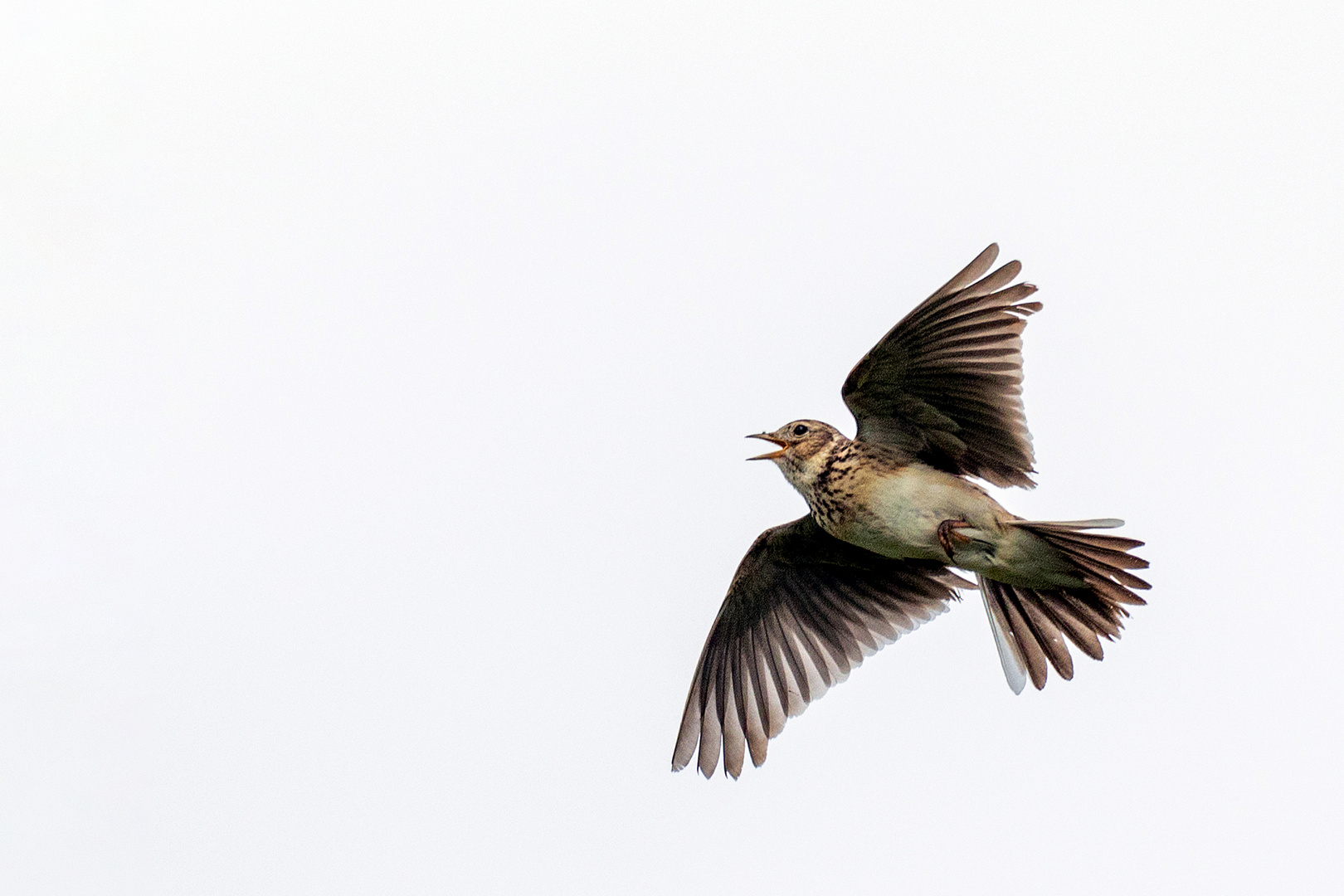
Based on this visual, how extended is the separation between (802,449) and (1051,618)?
1560mm

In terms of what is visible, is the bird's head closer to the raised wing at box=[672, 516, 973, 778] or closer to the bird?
the bird

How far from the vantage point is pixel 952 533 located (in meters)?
8.57

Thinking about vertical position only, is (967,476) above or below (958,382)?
below

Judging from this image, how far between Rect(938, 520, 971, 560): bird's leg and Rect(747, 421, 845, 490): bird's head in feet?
2.51

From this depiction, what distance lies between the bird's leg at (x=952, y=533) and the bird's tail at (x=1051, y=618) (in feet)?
0.88

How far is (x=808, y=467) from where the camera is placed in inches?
355

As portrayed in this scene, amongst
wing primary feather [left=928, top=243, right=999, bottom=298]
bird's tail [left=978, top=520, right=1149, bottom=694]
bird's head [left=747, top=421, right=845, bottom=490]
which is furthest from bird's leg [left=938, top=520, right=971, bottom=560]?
wing primary feather [left=928, top=243, right=999, bottom=298]

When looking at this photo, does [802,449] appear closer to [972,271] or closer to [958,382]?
[958,382]

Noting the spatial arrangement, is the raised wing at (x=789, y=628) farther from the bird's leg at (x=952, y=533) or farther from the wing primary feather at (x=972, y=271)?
the wing primary feather at (x=972, y=271)

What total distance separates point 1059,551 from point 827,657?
2.26 m

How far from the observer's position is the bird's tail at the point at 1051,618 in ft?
27.4

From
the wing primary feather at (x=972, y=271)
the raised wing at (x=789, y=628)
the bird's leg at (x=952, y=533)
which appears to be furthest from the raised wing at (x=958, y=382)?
the raised wing at (x=789, y=628)

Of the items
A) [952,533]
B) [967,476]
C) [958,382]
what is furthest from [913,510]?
[958,382]

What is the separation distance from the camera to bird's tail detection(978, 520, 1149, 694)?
836cm
